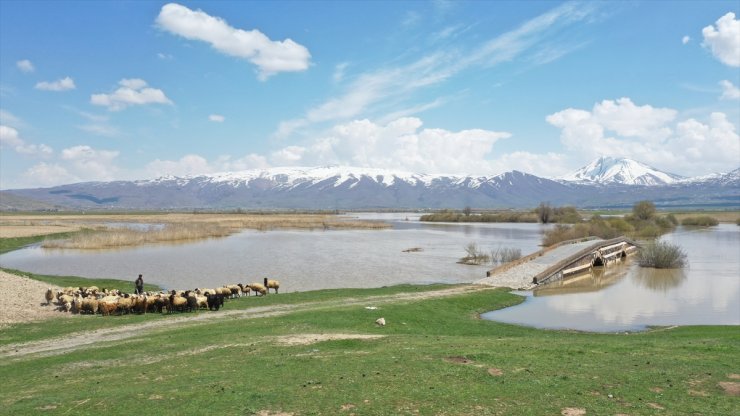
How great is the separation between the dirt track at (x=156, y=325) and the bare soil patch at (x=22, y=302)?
6133 mm

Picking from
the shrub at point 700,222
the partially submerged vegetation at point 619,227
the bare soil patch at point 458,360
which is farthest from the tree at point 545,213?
the bare soil patch at point 458,360

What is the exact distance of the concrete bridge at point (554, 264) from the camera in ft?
171

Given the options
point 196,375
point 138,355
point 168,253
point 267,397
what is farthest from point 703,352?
point 168,253

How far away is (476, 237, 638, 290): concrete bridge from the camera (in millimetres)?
52031

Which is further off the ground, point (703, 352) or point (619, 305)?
point (703, 352)

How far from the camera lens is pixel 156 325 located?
28.9 m

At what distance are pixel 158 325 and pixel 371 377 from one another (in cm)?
1798

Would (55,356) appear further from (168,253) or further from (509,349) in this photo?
(168,253)

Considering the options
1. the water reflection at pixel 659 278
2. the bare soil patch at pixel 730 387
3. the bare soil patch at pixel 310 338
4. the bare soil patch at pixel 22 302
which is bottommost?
the water reflection at pixel 659 278

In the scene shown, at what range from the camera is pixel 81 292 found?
37469 mm

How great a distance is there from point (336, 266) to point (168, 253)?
2967 centimetres

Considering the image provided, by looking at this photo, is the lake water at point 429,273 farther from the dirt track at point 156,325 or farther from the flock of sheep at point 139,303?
the flock of sheep at point 139,303

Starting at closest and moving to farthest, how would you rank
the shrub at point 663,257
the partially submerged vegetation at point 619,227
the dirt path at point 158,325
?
the dirt path at point 158,325 < the shrub at point 663,257 < the partially submerged vegetation at point 619,227

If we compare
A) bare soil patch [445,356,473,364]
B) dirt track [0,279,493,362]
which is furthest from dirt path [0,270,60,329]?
bare soil patch [445,356,473,364]
